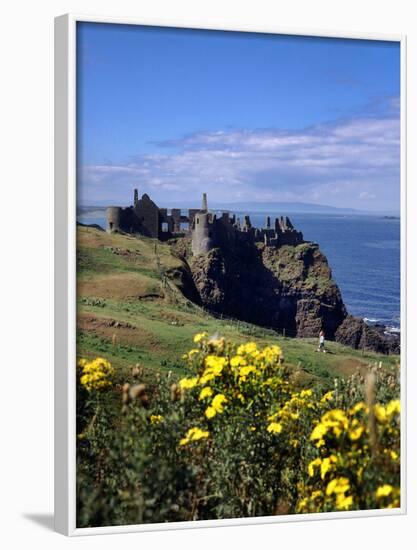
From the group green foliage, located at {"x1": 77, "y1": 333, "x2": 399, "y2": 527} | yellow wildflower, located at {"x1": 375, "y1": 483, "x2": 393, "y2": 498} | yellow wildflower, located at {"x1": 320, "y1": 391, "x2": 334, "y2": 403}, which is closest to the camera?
green foliage, located at {"x1": 77, "y1": 333, "x2": 399, "y2": 527}

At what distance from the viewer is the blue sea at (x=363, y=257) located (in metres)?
8.80

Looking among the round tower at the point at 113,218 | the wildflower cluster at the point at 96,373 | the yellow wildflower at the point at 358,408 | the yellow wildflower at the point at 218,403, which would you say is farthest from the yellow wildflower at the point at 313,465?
the round tower at the point at 113,218

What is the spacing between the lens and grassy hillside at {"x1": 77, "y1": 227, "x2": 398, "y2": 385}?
26.1 ft

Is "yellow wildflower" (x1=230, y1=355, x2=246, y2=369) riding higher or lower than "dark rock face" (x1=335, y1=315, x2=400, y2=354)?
lower

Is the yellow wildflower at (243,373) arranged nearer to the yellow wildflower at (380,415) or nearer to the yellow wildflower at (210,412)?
the yellow wildflower at (210,412)

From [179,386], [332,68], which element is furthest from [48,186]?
[332,68]

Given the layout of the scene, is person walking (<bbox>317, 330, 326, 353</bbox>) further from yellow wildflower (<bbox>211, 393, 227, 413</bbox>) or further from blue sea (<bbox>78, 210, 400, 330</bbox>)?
yellow wildflower (<bbox>211, 393, 227, 413</bbox>)

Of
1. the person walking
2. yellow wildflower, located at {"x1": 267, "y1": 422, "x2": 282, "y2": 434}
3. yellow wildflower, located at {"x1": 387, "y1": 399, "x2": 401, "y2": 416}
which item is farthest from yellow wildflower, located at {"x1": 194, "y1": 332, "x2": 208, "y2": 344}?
yellow wildflower, located at {"x1": 387, "y1": 399, "x2": 401, "y2": 416}

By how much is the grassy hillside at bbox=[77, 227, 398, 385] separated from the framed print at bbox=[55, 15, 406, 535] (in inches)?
0.5

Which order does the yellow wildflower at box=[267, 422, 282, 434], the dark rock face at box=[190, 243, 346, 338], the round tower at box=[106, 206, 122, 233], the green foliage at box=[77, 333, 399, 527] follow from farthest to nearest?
the dark rock face at box=[190, 243, 346, 338] → the yellow wildflower at box=[267, 422, 282, 434] → the round tower at box=[106, 206, 122, 233] → the green foliage at box=[77, 333, 399, 527]

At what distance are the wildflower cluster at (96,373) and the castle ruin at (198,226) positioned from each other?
0.92 meters

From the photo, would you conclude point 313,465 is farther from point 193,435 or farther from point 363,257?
point 363,257

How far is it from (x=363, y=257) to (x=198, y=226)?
1378mm

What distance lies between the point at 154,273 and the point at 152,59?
1.52m
